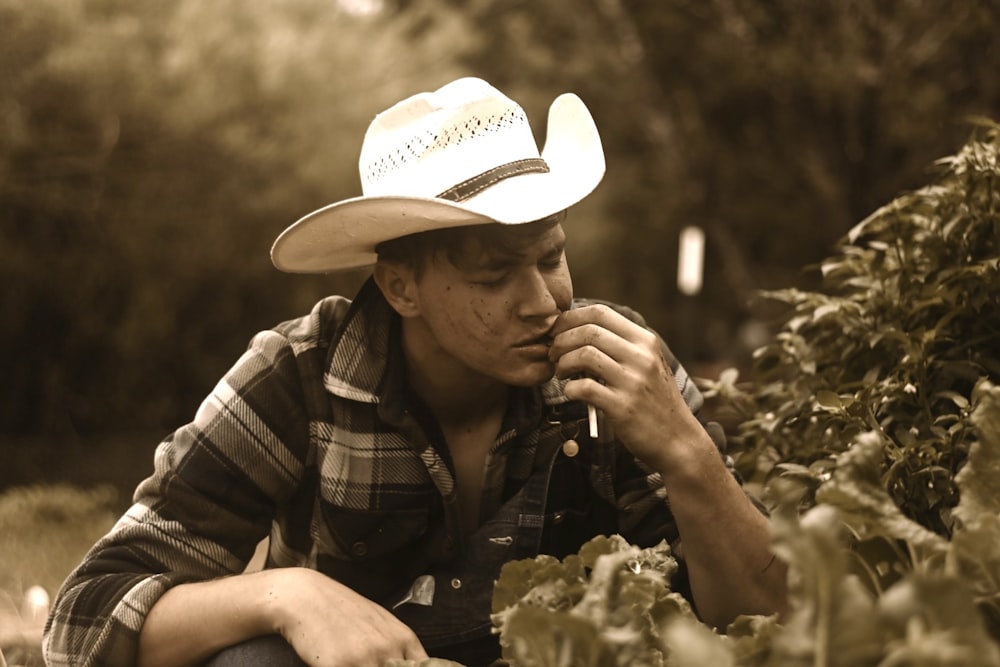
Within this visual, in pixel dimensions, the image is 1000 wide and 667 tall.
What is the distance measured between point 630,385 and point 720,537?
0.30 meters

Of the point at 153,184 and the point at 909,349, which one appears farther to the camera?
the point at 153,184

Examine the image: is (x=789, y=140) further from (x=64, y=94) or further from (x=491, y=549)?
(x=491, y=549)

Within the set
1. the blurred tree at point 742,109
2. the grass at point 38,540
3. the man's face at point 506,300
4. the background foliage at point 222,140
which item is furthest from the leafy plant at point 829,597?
the background foliage at point 222,140

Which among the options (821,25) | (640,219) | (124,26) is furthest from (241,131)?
(640,219)

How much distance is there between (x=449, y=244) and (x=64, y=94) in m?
5.75

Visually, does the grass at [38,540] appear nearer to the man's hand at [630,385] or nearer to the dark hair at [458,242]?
the dark hair at [458,242]

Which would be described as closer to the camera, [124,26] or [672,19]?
[124,26]

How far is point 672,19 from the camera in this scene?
13.2m

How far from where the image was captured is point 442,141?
2.33 meters

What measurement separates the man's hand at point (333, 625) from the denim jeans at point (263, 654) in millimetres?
47

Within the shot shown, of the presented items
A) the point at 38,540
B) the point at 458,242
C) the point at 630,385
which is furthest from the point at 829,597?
the point at 38,540

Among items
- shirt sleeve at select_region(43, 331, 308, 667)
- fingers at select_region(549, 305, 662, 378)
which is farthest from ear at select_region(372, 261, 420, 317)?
fingers at select_region(549, 305, 662, 378)

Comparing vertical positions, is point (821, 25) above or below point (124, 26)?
above

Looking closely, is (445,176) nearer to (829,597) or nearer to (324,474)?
(324,474)
